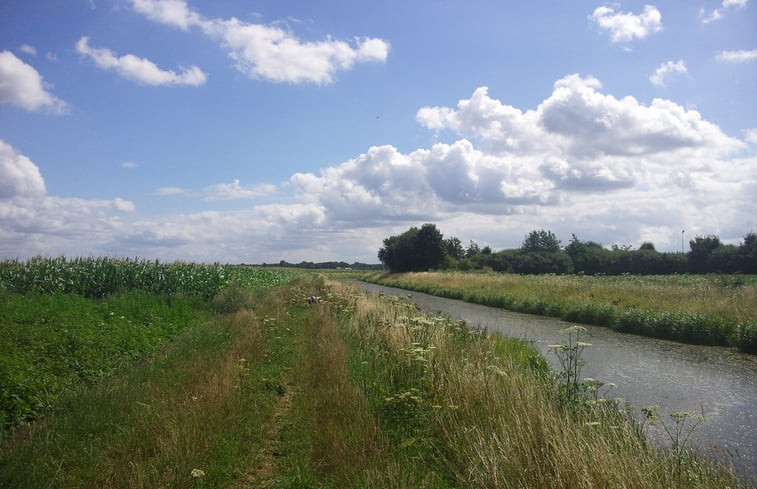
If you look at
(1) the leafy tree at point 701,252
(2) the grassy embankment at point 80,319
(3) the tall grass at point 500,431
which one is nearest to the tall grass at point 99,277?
(2) the grassy embankment at point 80,319

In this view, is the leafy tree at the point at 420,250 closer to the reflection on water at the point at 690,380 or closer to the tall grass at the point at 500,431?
the reflection on water at the point at 690,380

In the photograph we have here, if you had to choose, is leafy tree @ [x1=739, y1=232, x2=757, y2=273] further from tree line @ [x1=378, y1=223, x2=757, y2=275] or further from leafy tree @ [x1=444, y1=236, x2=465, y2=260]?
leafy tree @ [x1=444, y1=236, x2=465, y2=260]

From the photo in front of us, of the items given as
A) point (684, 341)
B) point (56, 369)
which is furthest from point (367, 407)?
point (684, 341)

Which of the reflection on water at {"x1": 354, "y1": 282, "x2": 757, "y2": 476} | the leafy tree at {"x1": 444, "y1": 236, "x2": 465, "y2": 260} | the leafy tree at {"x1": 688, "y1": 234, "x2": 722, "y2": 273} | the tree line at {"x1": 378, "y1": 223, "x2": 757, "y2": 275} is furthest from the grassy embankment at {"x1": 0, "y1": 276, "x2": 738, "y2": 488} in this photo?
the leafy tree at {"x1": 444, "y1": 236, "x2": 465, "y2": 260}

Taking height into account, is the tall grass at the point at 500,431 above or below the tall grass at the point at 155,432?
above

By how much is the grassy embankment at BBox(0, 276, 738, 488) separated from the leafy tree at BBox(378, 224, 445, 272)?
210 ft

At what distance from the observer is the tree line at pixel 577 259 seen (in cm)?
5866

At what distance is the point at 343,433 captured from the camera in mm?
5488

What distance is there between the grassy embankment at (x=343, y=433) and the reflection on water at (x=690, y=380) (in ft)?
6.95

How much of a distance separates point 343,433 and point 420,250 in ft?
223

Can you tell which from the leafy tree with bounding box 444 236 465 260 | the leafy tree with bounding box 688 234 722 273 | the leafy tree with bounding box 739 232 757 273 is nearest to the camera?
the leafy tree with bounding box 739 232 757 273

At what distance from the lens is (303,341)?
12133 millimetres

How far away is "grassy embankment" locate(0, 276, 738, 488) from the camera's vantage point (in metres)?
4.32

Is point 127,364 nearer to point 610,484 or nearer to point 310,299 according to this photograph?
point 610,484
